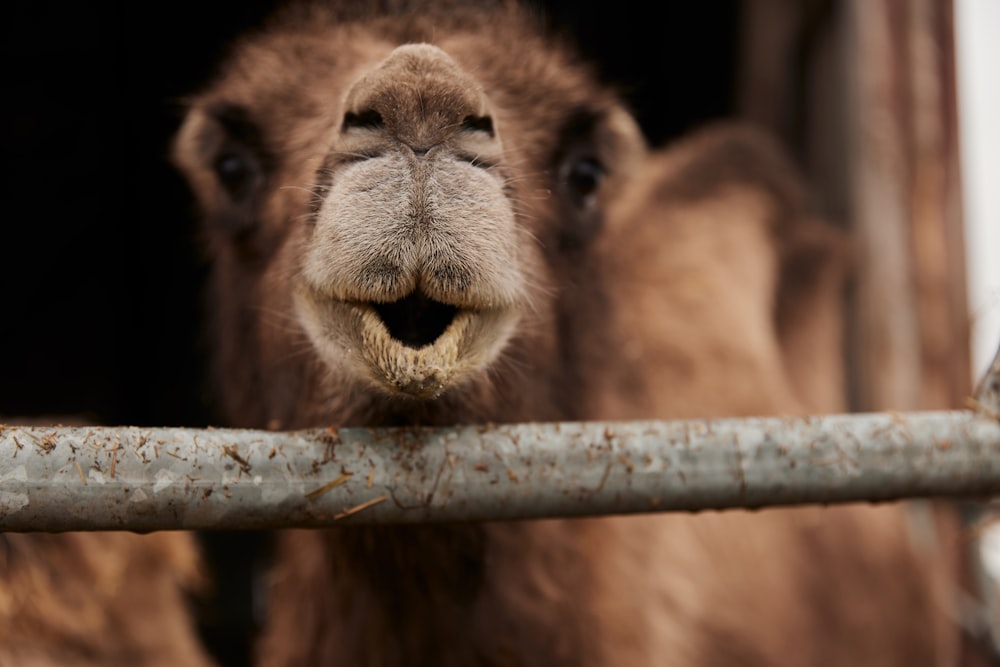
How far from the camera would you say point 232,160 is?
5.95ft

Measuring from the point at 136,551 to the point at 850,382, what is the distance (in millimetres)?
2663

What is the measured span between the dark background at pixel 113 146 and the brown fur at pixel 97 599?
11.1 feet

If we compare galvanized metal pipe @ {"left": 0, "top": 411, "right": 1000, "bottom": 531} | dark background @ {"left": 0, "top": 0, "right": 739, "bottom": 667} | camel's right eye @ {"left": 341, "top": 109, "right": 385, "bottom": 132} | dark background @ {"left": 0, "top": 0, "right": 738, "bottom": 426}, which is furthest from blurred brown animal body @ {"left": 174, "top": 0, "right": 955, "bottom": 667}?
dark background @ {"left": 0, "top": 0, "right": 738, "bottom": 426}

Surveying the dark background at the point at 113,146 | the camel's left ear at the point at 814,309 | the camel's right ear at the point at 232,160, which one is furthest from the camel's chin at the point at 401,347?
the dark background at the point at 113,146

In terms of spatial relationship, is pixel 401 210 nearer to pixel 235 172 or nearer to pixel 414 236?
pixel 414 236

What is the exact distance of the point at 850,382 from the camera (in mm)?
3244

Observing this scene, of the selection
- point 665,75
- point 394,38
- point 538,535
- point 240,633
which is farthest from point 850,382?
point 240,633

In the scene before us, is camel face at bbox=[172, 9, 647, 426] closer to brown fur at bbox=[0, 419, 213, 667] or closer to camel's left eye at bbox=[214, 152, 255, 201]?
camel's left eye at bbox=[214, 152, 255, 201]

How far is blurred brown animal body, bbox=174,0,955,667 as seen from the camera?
1.17m

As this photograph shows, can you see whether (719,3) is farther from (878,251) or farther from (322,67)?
(322,67)

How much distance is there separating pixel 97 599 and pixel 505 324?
184 centimetres

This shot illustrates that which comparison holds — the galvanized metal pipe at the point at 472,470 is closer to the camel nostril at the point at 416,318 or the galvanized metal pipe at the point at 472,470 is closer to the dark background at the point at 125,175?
the camel nostril at the point at 416,318

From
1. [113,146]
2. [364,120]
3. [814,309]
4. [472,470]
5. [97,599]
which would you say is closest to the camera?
[472,470]

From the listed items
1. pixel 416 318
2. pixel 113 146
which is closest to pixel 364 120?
pixel 416 318
